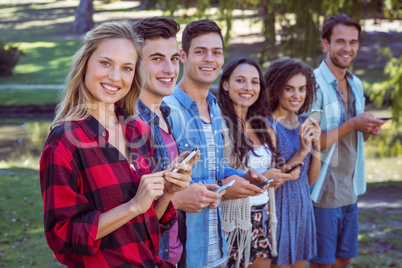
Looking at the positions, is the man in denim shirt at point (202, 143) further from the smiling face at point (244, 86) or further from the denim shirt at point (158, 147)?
the smiling face at point (244, 86)

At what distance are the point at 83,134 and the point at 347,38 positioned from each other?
3007 mm

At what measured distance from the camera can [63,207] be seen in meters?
1.78

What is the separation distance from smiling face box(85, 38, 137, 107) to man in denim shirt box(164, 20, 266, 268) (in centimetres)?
80

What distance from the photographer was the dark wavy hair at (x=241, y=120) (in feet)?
11.1

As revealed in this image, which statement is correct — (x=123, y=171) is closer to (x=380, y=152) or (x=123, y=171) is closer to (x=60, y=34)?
(x=380, y=152)

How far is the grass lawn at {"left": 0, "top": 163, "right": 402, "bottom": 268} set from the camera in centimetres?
496

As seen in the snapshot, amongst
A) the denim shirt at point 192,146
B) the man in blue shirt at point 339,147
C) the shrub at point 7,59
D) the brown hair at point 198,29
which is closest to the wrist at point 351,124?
the man in blue shirt at point 339,147

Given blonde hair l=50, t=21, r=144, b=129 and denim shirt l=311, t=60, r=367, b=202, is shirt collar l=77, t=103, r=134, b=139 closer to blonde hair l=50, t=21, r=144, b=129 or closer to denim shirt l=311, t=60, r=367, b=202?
blonde hair l=50, t=21, r=144, b=129

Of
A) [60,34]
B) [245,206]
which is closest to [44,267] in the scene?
[245,206]

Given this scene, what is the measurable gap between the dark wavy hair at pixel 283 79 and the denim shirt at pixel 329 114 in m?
0.13

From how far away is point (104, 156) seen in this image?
1.92 metres

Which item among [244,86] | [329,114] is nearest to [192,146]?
[244,86]

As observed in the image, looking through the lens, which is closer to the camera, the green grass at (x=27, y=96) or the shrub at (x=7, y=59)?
the green grass at (x=27, y=96)

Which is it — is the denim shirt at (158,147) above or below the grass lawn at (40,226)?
above
